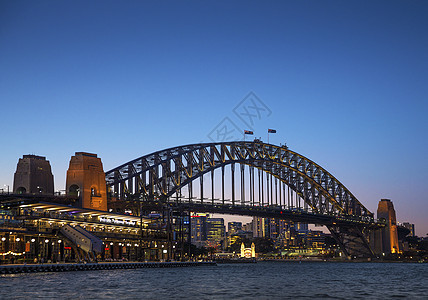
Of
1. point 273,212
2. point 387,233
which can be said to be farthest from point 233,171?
point 387,233

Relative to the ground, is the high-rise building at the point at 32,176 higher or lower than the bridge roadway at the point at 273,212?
higher

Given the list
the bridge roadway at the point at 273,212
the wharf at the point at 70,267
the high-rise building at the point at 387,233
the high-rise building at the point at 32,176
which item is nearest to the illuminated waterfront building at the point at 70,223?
the high-rise building at the point at 32,176

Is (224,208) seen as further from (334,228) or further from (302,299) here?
(302,299)

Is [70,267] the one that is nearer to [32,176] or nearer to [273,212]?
[32,176]

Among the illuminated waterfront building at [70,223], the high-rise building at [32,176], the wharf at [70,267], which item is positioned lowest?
the wharf at [70,267]

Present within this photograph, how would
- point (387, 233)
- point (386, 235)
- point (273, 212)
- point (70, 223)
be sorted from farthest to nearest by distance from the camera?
point (386, 235), point (387, 233), point (273, 212), point (70, 223)

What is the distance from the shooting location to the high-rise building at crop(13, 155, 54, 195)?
8344cm

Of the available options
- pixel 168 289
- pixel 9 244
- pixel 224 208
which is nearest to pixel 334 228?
pixel 224 208

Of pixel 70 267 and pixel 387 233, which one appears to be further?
pixel 387 233

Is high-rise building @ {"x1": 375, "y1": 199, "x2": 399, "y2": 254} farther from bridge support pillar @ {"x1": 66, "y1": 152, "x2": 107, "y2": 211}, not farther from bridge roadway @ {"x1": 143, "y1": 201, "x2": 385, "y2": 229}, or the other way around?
bridge support pillar @ {"x1": 66, "y1": 152, "x2": 107, "y2": 211}

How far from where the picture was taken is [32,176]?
83938 millimetres

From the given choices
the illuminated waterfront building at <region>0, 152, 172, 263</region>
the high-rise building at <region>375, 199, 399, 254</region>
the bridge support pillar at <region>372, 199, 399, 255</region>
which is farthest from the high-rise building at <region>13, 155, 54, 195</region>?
the high-rise building at <region>375, 199, 399, 254</region>

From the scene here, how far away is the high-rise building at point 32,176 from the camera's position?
8344 cm

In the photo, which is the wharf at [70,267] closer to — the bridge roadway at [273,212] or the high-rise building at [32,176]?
the bridge roadway at [273,212]
